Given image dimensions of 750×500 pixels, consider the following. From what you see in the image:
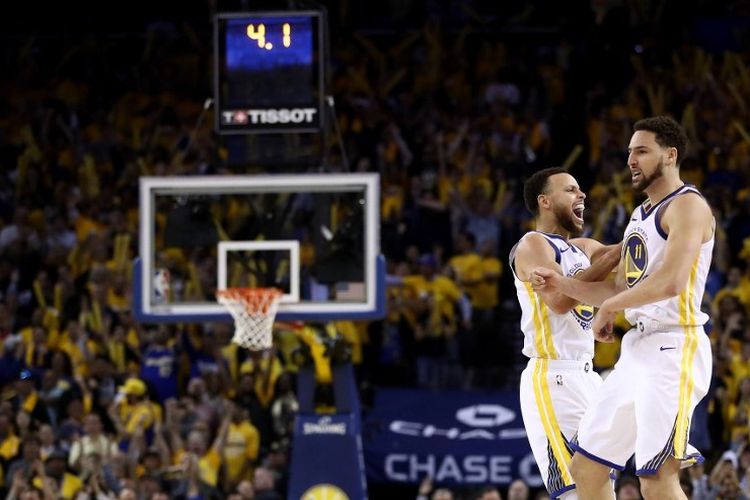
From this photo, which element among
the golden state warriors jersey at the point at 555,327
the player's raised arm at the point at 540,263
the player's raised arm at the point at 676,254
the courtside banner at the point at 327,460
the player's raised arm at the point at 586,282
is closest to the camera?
the player's raised arm at the point at 676,254

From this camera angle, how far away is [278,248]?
13398mm

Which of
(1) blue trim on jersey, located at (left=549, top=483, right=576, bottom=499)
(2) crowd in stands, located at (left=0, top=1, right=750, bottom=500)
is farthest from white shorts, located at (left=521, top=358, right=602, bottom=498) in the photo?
(2) crowd in stands, located at (left=0, top=1, right=750, bottom=500)

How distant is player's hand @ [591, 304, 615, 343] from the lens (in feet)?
23.0

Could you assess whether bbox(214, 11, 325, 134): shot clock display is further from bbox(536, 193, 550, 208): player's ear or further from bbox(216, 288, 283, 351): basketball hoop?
bbox(536, 193, 550, 208): player's ear

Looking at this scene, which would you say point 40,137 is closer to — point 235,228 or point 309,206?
point 309,206

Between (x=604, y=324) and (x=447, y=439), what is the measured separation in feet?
27.4

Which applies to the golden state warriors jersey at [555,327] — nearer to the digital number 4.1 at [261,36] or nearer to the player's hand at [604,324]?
the player's hand at [604,324]

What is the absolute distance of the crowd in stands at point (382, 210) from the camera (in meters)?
15.3

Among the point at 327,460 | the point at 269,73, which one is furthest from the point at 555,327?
the point at 327,460

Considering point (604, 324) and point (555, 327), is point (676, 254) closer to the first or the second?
point (604, 324)

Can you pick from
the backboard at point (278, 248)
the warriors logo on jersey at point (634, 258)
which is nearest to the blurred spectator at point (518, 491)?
the backboard at point (278, 248)

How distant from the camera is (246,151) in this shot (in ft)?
47.9

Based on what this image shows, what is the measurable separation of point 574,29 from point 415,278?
22.3 ft

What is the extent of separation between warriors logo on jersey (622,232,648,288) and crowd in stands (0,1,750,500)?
21.8 ft
